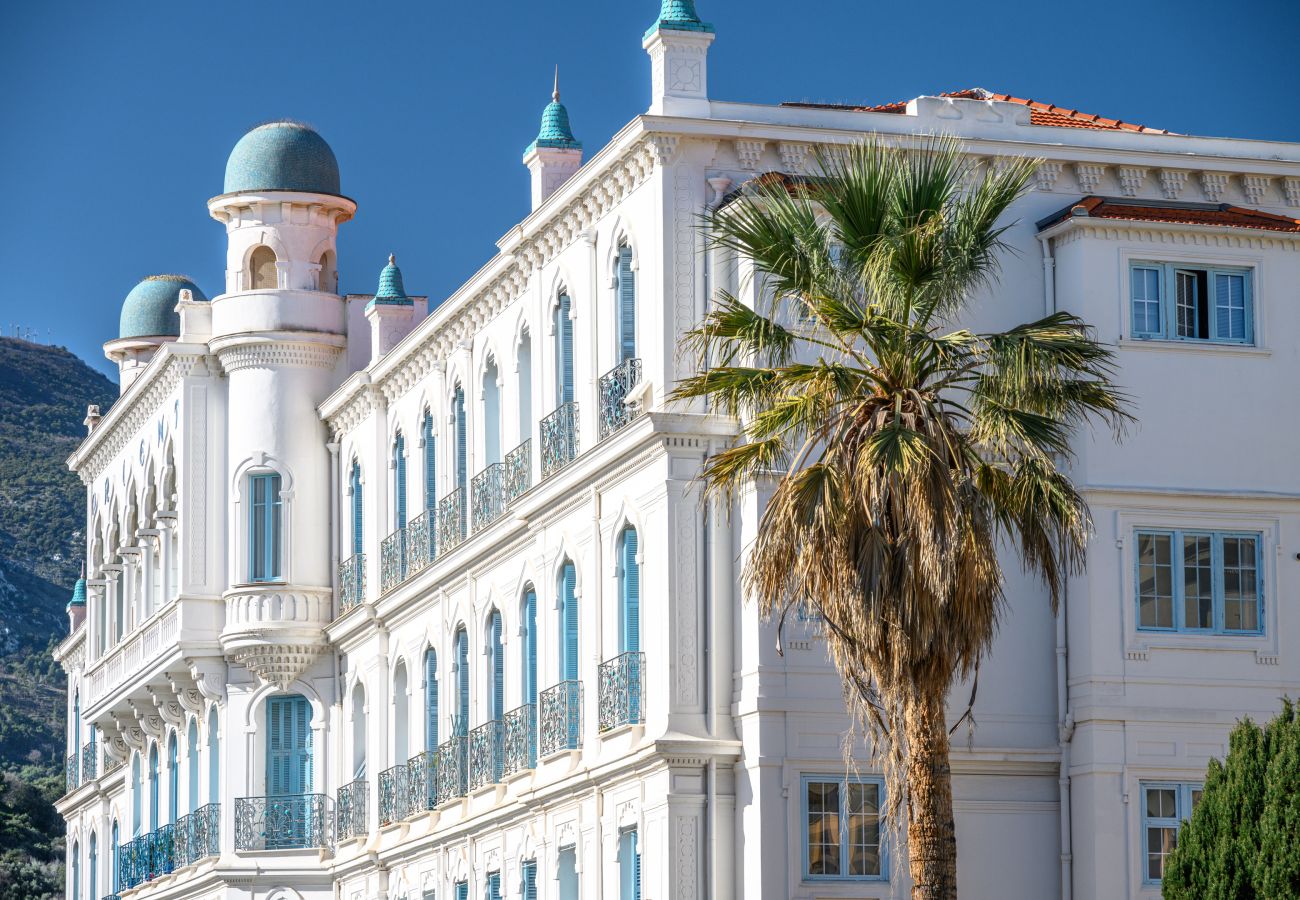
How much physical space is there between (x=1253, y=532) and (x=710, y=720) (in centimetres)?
678

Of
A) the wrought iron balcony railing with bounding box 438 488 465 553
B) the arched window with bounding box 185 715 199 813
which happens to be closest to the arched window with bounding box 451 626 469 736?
the wrought iron balcony railing with bounding box 438 488 465 553

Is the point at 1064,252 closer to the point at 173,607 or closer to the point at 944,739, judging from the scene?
the point at 944,739

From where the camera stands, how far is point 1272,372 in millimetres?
32594

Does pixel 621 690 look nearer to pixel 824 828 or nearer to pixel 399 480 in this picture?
pixel 824 828

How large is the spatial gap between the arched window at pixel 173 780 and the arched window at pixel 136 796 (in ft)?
9.65

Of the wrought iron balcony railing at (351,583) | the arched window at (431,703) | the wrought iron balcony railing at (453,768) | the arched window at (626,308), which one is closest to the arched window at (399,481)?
the wrought iron balcony railing at (351,583)

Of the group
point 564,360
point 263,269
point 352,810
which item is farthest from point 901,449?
point 263,269

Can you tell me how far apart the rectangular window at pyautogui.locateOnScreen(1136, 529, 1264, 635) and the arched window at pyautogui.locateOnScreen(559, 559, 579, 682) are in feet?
24.6

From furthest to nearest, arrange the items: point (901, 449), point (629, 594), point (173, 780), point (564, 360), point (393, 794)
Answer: point (173, 780) < point (393, 794) < point (564, 360) < point (629, 594) < point (901, 449)

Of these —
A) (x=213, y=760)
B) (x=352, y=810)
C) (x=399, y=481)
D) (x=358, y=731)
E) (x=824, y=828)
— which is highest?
(x=399, y=481)

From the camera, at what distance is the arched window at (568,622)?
35.2 meters

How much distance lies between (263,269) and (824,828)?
22071 millimetres

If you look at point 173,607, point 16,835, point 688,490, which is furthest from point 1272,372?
point 16,835

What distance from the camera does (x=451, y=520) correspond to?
133 ft
